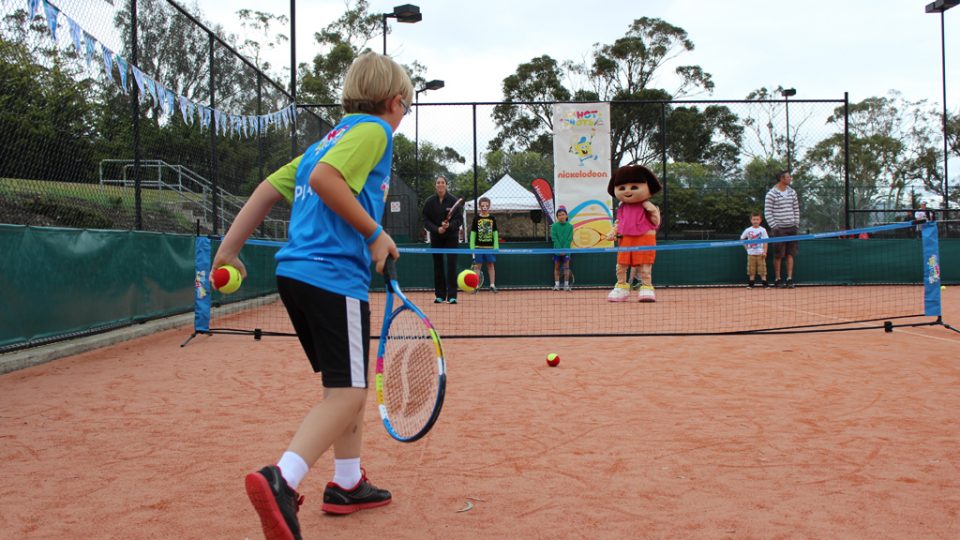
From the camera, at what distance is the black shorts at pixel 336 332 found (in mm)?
2256

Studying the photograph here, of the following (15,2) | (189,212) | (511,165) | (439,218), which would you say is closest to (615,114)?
(511,165)

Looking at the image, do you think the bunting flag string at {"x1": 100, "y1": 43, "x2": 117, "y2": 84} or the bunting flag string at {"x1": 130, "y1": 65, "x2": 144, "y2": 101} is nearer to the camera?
the bunting flag string at {"x1": 100, "y1": 43, "x2": 117, "y2": 84}

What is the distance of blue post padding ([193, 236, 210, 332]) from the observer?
7152mm

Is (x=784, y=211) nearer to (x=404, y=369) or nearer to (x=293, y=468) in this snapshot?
(x=404, y=369)

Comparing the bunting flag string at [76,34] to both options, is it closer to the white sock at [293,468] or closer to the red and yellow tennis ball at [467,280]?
the red and yellow tennis ball at [467,280]

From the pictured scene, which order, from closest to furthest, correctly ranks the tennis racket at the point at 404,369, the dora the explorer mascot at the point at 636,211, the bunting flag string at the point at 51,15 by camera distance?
the tennis racket at the point at 404,369, the bunting flag string at the point at 51,15, the dora the explorer mascot at the point at 636,211

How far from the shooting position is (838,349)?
6293mm

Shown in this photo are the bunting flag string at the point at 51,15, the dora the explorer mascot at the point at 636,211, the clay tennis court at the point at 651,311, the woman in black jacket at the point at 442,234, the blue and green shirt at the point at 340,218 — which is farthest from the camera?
the woman in black jacket at the point at 442,234

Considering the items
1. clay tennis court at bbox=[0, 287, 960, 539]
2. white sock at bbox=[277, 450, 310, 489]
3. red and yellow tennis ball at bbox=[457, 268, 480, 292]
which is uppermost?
red and yellow tennis ball at bbox=[457, 268, 480, 292]

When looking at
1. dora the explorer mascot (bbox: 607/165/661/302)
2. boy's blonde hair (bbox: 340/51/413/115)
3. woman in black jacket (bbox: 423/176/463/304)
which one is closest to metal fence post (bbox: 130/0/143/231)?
woman in black jacket (bbox: 423/176/463/304)

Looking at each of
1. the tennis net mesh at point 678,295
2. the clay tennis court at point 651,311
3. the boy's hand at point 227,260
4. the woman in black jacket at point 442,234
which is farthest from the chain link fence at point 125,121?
the boy's hand at point 227,260

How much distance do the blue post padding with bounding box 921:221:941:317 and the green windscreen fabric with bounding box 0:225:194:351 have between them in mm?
7858

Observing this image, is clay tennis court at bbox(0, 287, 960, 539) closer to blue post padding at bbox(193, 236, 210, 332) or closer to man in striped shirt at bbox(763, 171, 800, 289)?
blue post padding at bbox(193, 236, 210, 332)

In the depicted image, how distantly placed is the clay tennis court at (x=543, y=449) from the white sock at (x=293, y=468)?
0.41 m
